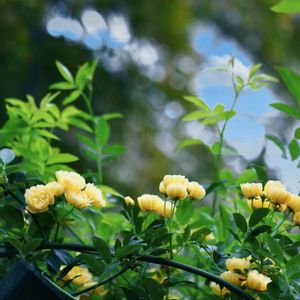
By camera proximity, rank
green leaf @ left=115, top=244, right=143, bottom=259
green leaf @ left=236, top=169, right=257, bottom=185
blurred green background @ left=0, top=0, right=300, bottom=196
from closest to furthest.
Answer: green leaf @ left=115, top=244, right=143, bottom=259, green leaf @ left=236, top=169, right=257, bottom=185, blurred green background @ left=0, top=0, right=300, bottom=196

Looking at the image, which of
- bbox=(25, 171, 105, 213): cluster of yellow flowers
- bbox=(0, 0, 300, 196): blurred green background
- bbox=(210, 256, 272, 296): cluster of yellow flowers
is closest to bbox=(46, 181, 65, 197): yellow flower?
Answer: bbox=(25, 171, 105, 213): cluster of yellow flowers

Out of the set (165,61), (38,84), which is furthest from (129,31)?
(38,84)

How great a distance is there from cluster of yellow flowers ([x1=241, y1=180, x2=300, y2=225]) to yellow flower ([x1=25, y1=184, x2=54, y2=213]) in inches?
5.9

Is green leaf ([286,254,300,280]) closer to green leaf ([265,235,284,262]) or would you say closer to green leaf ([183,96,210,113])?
green leaf ([265,235,284,262])

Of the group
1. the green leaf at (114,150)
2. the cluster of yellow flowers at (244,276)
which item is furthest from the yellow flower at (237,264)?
the green leaf at (114,150)

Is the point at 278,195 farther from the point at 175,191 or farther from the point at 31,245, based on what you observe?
the point at 31,245

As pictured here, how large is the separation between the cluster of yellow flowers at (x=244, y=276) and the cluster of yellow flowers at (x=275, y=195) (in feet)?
0.17

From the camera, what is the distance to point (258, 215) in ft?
1.34

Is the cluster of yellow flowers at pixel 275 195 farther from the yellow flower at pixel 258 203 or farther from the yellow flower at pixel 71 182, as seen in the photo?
the yellow flower at pixel 71 182

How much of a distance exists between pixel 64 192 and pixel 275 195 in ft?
0.53

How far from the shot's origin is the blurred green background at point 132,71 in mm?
5016

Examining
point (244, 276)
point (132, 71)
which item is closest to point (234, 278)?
point (244, 276)

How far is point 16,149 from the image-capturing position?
0.61 m

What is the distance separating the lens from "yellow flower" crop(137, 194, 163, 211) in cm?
43
